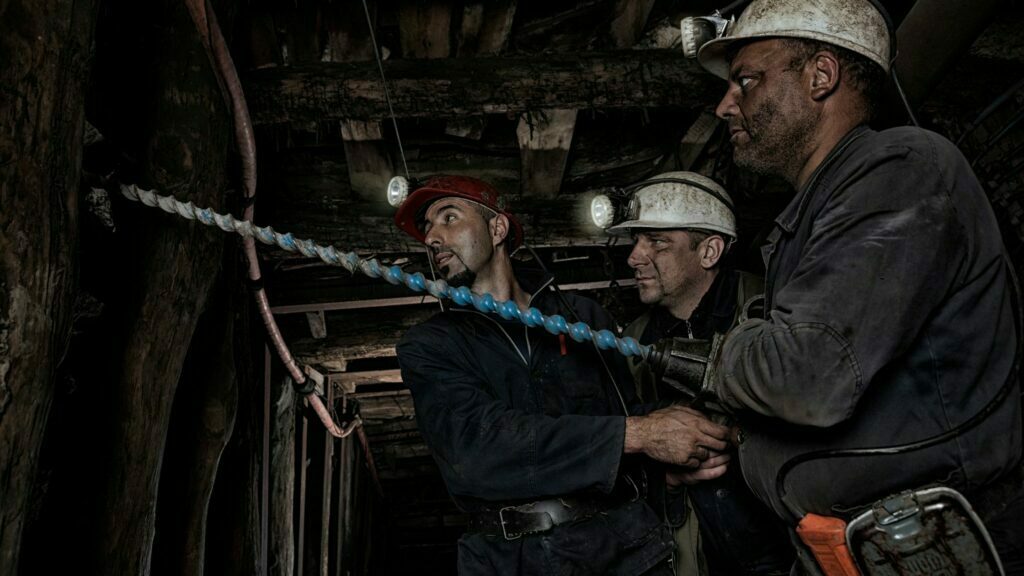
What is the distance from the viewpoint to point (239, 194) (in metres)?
3.04

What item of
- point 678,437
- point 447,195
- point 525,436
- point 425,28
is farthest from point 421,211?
point 678,437

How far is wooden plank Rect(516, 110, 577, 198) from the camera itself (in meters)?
3.61

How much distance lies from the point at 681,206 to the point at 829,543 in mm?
2132

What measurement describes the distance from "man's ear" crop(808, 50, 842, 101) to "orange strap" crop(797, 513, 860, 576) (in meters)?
1.11

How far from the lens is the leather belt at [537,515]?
2324 mm

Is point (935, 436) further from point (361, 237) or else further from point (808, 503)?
point (361, 237)

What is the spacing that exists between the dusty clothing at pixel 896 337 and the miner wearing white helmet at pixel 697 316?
77 cm

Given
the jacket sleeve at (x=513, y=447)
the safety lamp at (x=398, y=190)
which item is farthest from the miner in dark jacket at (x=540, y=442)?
the safety lamp at (x=398, y=190)

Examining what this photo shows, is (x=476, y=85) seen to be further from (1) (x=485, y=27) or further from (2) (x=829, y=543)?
(2) (x=829, y=543)

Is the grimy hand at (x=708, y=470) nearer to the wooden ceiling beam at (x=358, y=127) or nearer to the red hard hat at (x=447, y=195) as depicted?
the red hard hat at (x=447, y=195)

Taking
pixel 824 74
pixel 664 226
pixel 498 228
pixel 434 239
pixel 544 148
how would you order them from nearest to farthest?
1. pixel 824 74
2. pixel 434 239
3. pixel 498 228
4. pixel 664 226
5. pixel 544 148

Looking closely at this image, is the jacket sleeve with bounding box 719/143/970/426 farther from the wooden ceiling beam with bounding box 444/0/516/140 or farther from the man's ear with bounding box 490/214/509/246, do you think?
the wooden ceiling beam with bounding box 444/0/516/140

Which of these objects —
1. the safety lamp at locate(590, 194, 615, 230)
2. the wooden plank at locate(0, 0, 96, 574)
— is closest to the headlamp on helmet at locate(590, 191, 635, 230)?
the safety lamp at locate(590, 194, 615, 230)

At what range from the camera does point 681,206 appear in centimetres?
343
